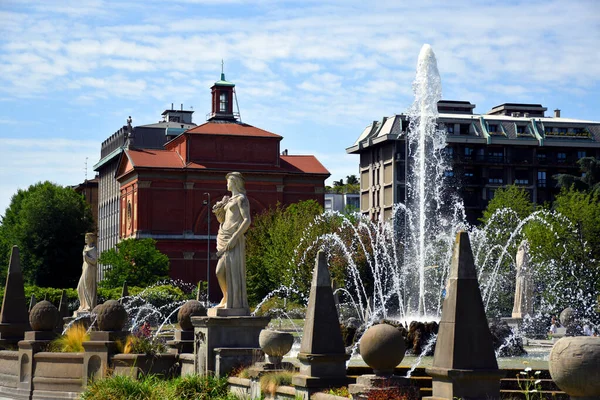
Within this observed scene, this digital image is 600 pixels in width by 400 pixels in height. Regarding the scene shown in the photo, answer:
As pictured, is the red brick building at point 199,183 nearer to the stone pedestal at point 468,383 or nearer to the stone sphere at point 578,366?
the stone pedestal at point 468,383

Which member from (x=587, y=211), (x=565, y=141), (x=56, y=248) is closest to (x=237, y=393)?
(x=587, y=211)

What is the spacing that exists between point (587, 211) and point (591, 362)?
5048cm

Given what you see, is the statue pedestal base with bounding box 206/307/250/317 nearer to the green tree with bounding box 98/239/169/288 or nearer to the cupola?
the green tree with bounding box 98/239/169/288

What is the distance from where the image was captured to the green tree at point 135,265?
70.4 metres

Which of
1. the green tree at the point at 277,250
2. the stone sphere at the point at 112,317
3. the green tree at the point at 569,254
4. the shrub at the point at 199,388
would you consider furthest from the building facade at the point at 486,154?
the shrub at the point at 199,388

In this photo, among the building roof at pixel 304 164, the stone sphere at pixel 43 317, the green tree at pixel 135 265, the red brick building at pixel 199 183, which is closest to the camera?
the stone sphere at pixel 43 317

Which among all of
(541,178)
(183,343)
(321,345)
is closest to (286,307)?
(183,343)

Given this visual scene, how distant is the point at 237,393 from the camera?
650 inches

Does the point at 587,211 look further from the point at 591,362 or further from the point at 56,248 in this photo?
the point at 591,362

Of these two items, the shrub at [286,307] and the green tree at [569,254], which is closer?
the green tree at [569,254]

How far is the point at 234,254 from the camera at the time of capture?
18156mm

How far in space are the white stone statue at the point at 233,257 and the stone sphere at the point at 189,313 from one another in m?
2.33

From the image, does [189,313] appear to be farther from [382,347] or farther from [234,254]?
[382,347]

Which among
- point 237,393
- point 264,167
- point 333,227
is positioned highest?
point 264,167
